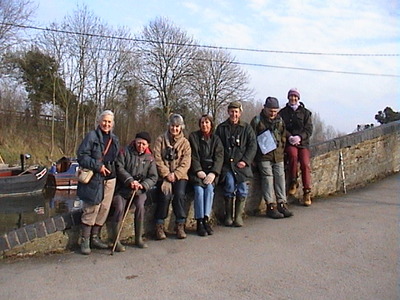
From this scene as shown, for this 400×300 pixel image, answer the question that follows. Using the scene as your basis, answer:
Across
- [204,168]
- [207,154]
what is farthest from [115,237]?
[207,154]

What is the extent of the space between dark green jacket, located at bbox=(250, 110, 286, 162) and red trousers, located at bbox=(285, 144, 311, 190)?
34 cm

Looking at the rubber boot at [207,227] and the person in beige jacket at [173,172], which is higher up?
the person in beige jacket at [173,172]

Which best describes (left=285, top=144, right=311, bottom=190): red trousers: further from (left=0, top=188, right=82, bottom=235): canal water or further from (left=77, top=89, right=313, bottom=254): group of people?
(left=0, top=188, right=82, bottom=235): canal water

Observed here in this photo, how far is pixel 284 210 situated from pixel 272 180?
512 mm

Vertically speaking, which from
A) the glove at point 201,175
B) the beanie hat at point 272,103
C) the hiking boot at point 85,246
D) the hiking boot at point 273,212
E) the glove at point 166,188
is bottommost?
the hiking boot at point 85,246

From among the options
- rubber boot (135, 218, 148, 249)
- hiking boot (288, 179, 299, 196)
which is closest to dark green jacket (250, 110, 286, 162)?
hiking boot (288, 179, 299, 196)

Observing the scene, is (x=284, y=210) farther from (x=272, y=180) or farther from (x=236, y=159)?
(x=236, y=159)

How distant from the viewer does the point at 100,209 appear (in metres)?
5.75

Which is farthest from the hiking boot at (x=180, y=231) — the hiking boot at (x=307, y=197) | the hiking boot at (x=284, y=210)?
the hiking boot at (x=307, y=197)

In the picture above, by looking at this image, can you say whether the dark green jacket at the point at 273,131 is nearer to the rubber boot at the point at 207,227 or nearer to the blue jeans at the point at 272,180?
the blue jeans at the point at 272,180

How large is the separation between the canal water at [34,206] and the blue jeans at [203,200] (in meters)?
9.91

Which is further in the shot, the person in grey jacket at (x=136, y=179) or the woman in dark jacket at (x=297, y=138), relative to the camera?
the woman in dark jacket at (x=297, y=138)

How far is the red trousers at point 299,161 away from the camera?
7.62 m

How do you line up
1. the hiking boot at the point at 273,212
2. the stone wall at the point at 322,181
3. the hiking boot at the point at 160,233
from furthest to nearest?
the hiking boot at the point at 273,212 → the hiking boot at the point at 160,233 → the stone wall at the point at 322,181
